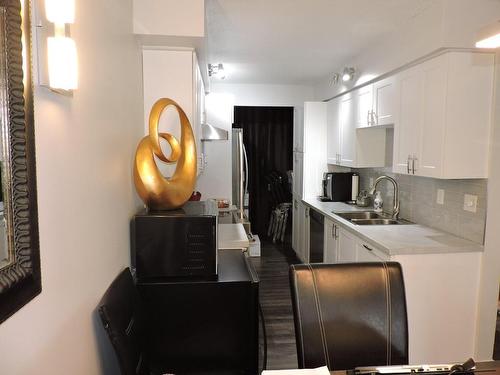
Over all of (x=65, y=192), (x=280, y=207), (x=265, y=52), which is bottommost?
(x=280, y=207)

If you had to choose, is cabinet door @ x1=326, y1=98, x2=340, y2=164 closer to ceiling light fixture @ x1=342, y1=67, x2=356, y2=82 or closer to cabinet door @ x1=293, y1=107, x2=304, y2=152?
cabinet door @ x1=293, y1=107, x2=304, y2=152

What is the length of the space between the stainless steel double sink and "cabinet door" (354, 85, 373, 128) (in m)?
0.90

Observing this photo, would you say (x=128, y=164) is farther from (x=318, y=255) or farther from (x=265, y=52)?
(x=318, y=255)

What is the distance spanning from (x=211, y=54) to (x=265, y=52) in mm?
552

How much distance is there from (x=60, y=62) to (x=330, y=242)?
10.2 ft

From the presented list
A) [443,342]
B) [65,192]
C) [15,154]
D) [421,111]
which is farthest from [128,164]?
[443,342]

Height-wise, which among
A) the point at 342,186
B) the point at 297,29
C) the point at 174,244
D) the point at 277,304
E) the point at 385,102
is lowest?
the point at 277,304

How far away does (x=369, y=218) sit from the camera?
370 centimetres

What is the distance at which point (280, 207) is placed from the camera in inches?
236

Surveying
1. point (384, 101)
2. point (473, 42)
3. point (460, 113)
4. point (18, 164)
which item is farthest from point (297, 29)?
point (18, 164)

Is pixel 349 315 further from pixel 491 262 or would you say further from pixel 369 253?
pixel 491 262

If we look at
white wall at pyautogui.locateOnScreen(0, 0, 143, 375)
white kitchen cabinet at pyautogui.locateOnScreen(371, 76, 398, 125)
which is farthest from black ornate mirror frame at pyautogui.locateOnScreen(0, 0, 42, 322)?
white kitchen cabinet at pyautogui.locateOnScreen(371, 76, 398, 125)

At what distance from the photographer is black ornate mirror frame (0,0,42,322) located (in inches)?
28.1

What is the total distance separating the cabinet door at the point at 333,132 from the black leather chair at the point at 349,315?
2.96 m
